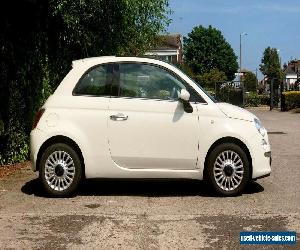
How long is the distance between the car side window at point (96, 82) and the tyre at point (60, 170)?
31.3 inches

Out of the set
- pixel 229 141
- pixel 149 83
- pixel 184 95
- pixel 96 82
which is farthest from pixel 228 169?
pixel 96 82

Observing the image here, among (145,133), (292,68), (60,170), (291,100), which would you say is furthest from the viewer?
(292,68)

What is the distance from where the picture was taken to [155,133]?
6.71 metres

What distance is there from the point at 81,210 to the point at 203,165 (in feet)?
5.73

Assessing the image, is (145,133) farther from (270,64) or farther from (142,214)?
(270,64)

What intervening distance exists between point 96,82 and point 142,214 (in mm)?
2025

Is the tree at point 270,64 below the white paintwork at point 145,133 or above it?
above

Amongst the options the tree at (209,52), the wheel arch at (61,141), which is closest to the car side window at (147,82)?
the wheel arch at (61,141)

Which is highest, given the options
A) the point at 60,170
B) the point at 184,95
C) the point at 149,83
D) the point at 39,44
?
the point at 39,44

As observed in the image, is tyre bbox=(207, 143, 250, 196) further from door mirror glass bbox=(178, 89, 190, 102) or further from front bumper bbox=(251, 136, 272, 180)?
door mirror glass bbox=(178, 89, 190, 102)

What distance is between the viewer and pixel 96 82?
6.96m

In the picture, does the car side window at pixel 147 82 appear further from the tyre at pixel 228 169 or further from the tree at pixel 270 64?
the tree at pixel 270 64

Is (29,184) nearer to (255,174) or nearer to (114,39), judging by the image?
(255,174)

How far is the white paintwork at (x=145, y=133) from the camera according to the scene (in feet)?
22.1
